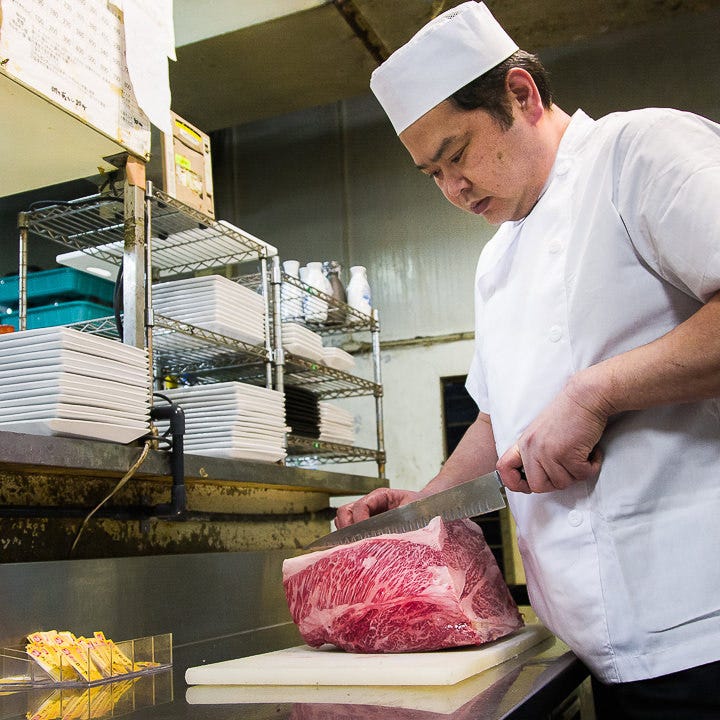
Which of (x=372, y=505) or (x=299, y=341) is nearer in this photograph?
(x=372, y=505)

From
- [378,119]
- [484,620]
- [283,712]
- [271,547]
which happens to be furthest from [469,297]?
[283,712]

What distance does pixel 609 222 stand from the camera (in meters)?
1.47

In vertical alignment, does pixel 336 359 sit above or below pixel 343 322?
below

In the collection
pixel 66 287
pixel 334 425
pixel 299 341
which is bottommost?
pixel 334 425

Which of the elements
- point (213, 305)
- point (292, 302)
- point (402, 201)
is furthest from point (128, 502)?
point (402, 201)

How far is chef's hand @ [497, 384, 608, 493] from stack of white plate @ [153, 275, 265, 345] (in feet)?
6.54

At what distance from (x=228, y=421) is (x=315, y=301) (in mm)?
1529

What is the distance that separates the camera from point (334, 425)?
4.44 m

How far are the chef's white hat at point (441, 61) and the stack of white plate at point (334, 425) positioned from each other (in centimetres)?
259

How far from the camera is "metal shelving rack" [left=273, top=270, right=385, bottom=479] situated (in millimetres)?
4090

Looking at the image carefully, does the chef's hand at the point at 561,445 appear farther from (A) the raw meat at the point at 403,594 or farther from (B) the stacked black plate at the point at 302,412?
(B) the stacked black plate at the point at 302,412

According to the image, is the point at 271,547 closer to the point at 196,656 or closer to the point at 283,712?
the point at 196,656

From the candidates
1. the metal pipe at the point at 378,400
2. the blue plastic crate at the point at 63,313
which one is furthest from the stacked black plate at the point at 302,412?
the blue plastic crate at the point at 63,313

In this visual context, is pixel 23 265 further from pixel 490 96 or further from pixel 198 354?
pixel 490 96
